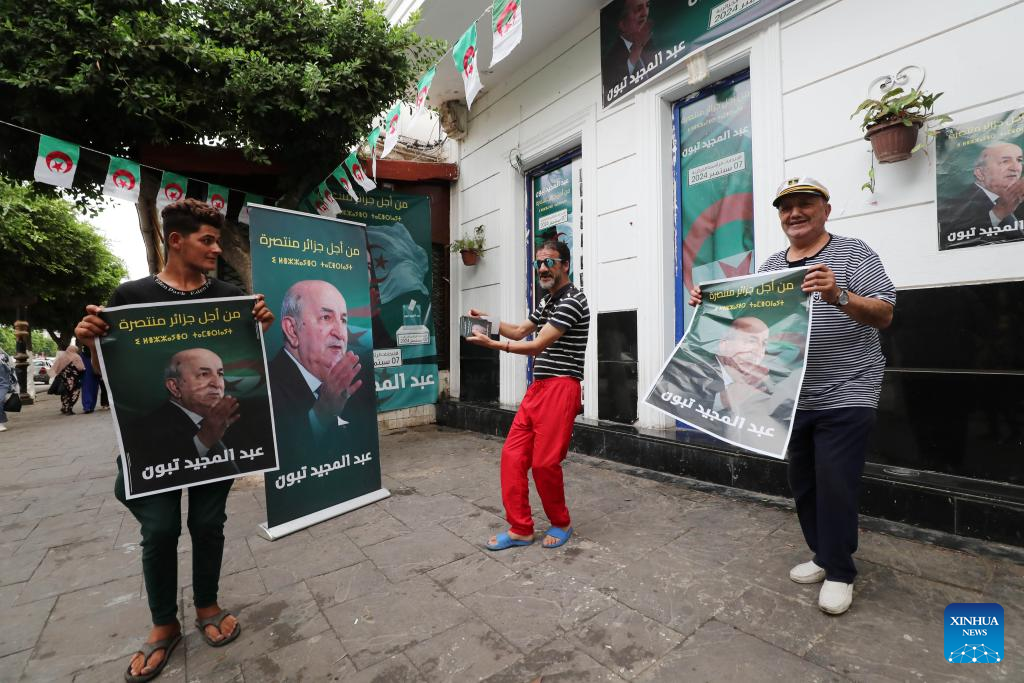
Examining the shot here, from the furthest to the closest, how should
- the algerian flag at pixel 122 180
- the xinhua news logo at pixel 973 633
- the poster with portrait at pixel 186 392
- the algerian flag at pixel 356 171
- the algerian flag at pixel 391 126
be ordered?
the algerian flag at pixel 356 171 < the algerian flag at pixel 391 126 < the algerian flag at pixel 122 180 < the poster with portrait at pixel 186 392 < the xinhua news logo at pixel 973 633

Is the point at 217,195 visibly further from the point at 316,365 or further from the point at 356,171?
the point at 316,365

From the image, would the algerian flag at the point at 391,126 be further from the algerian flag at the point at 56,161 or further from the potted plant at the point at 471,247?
the algerian flag at the point at 56,161

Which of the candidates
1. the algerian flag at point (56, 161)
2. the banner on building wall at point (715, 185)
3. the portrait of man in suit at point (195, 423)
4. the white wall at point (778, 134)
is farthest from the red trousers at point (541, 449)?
the algerian flag at point (56, 161)

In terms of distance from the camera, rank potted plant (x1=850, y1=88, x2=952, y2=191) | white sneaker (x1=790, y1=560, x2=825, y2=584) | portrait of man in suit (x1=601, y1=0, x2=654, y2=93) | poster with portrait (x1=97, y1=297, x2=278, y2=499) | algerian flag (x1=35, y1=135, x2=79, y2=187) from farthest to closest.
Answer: portrait of man in suit (x1=601, y1=0, x2=654, y2=93) < algerian flag (x1=35, y1=135, x2=79, y2=187) < potted plant (x1=850, y1=88, x2=952, y2=191) < white sneaker (x1=790, y1=560, x2=825, y2=584) < poster with portrait (x1=97, y1=297, x2=278, y2=499)

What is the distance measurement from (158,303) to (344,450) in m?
2.06

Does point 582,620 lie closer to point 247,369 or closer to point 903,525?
point 247,369

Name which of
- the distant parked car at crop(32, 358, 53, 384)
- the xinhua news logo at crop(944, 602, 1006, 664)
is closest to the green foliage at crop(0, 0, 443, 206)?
the xinhua news logo at crop(944, 602, 1006, 664)

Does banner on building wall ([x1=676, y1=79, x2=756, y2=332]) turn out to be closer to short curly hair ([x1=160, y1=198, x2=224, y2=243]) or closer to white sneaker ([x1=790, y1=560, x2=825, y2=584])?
white sneaker ([x1=790, y1=560, x2=825, y2=584])

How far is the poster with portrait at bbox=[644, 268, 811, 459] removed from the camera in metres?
2.18

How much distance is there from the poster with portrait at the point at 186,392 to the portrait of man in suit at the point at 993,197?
4.28 m

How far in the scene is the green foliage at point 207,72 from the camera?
13.7 feet

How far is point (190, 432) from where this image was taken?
89.0 inches

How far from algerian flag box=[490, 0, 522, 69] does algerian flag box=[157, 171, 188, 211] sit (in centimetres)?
367

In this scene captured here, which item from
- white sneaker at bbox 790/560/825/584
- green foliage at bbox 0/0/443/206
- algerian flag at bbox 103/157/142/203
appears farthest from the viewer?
algerian flag at bbox 103/157/142/203
